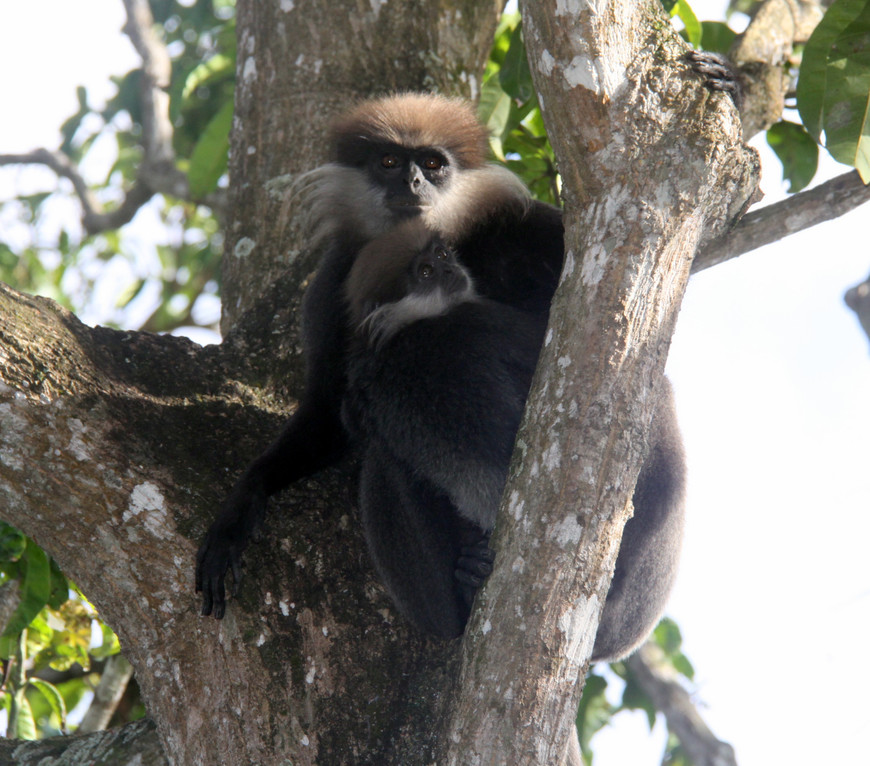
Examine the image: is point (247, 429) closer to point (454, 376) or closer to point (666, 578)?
point (454, 376)

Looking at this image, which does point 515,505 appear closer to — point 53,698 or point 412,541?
point 412,541

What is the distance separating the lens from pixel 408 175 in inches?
141

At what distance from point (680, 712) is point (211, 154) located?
149 inches

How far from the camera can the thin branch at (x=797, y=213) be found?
3023 millimetres

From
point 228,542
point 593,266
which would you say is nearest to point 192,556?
point 228,542

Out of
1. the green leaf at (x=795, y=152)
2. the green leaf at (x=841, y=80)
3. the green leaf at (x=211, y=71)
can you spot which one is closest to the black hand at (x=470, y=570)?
the green leaf at (x=841, y=80)

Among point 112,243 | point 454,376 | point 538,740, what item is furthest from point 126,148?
point 538,740

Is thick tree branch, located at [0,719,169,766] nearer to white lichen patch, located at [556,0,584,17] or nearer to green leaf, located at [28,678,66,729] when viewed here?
green leaf, located at [28,678,66,729]

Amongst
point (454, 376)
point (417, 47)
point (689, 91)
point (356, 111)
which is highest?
point (417, 47)

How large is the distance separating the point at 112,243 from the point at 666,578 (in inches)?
244

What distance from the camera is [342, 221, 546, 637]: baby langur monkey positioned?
2.64 meters

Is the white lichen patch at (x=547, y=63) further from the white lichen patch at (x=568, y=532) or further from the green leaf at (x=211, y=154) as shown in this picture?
the green leaf at (x=211, y=154)

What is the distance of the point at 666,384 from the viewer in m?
2.79

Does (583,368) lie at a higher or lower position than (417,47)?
lower
